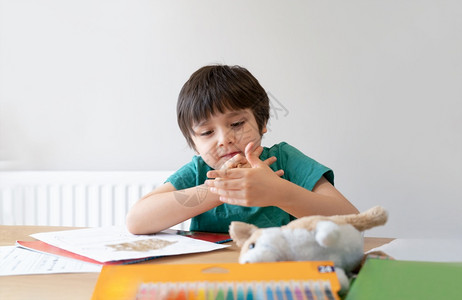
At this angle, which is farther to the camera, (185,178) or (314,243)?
(185,178)

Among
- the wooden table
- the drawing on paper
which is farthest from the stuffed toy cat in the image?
the drawing on paper

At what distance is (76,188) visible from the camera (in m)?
1.71

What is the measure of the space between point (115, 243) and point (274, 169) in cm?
41

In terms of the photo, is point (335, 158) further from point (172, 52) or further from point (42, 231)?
point (42, 231)

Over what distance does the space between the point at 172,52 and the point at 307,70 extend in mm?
497

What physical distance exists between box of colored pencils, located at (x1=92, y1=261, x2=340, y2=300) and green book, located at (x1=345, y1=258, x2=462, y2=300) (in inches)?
1.1

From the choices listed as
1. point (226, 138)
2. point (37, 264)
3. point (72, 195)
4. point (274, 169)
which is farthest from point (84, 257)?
point (72, 195)

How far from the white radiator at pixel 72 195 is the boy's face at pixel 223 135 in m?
0.69

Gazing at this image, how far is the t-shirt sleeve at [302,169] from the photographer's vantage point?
0.97m

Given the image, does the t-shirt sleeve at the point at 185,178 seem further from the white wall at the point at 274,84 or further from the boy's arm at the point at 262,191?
the white wall at the point at 274,84

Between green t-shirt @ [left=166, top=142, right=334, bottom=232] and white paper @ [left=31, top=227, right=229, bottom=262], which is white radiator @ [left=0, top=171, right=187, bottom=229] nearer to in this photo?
green t-shirt @ [left=166, top=142, right=334, bottom=232]

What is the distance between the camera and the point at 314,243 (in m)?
0.45

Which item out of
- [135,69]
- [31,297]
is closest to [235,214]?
[31,297]

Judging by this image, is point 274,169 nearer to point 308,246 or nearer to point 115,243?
point 115,243
